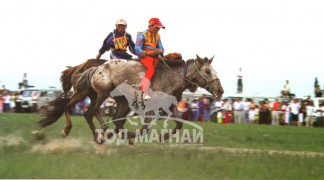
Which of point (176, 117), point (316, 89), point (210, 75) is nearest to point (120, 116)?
point (176, 117)

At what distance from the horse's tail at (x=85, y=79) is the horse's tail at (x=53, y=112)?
533 millimetres

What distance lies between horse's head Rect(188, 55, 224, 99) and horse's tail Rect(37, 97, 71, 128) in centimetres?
321

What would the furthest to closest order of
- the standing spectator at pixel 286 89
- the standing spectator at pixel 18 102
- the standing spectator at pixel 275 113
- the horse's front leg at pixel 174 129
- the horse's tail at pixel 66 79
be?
the standing spectator at pixel 18 102
the standing spectator at pixel 286 89
the standing spectator at pixel 275 113
the horse's tail at pixel 66 79
the horse's front leg at pixel 174 129

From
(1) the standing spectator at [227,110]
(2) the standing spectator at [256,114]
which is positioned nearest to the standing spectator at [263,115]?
(2) the standing spectator at [256,114]

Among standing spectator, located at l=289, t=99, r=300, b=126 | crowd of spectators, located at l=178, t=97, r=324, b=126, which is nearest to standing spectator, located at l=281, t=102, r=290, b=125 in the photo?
crowd of spectators, located at l=178, t=97, r=324, b=126

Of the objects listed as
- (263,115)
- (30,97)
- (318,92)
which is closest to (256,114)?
(263,115)

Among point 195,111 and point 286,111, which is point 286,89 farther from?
point 195,111

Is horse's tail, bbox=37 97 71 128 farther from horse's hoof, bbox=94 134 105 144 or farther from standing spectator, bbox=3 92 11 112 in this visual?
standing spectator, bbox=3 92 11 112

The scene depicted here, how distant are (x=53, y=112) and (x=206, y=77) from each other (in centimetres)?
377

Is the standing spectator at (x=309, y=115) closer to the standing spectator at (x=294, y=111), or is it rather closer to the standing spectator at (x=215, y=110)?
the standing spectator at (x=294, y=111)

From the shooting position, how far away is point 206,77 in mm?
12477

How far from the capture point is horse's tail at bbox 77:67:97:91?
43.3 ft

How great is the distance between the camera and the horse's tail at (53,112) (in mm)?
13586

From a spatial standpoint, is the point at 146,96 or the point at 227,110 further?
the point at 227,110
